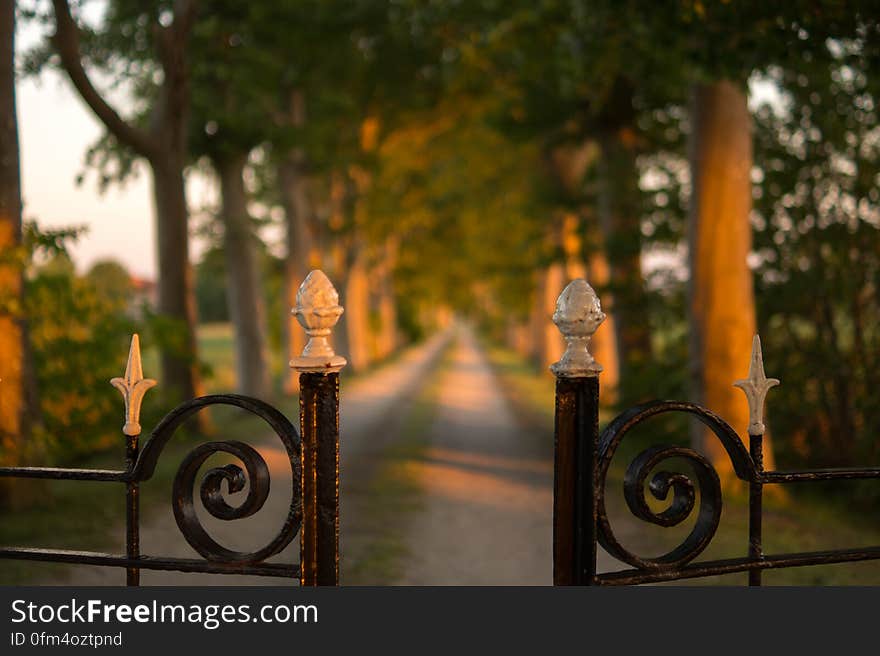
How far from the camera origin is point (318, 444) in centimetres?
296

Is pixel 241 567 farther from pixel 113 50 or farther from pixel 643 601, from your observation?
pixel 113 50

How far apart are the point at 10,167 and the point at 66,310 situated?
286cm

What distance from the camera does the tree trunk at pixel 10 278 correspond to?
767 centimetres

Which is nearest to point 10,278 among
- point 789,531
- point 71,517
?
point 71,517

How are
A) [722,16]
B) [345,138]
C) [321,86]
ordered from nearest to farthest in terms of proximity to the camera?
[722,16], [321,86], [345,138]

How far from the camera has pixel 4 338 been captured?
25.6 ft

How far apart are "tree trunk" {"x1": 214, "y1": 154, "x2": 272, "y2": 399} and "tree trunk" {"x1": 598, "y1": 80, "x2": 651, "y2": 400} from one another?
8.05 metres

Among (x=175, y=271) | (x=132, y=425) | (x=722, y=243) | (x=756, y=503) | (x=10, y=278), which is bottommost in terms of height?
(x=756, y=503)

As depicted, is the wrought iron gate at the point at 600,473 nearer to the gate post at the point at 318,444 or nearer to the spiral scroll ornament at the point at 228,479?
the gate post at the point at 318,444

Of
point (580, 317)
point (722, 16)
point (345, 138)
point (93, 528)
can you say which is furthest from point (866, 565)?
point (345, 138)

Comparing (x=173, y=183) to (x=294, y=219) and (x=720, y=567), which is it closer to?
(x=294, y=219)

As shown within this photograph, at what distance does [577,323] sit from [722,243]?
25.3ft

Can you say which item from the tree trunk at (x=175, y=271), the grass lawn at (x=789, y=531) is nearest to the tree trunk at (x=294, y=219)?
the tree trunk at (x=175, y=271)

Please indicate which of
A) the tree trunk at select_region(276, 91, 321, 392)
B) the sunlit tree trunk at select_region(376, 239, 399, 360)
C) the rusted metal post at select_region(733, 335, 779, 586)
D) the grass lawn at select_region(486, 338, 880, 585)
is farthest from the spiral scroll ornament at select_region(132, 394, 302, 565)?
the sunlit tree trunk at select_region(376, 239, 399, 360)
